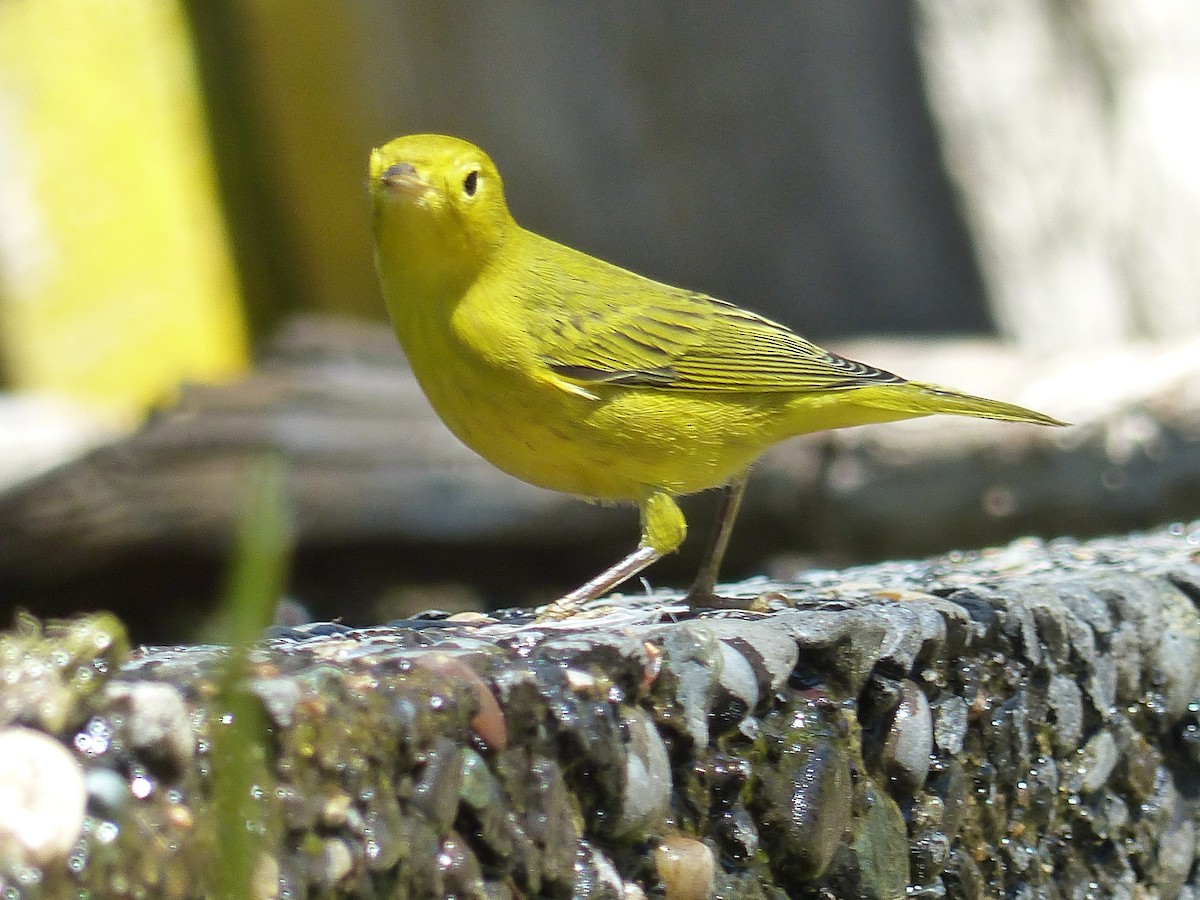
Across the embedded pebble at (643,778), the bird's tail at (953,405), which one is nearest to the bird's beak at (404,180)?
the bird's tail at (953,405)

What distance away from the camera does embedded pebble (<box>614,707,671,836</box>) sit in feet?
6.80

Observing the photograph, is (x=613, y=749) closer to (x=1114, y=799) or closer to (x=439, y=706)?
(x=439, y=706)

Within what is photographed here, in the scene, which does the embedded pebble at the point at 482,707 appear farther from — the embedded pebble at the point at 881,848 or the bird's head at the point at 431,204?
the bird's head at the point at 431,204

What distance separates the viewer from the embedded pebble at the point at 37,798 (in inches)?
56.1

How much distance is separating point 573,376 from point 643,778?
1.37 metres

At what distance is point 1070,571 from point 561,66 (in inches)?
239

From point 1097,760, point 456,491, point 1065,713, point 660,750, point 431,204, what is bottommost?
point 456,491

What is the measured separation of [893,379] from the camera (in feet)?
12.5

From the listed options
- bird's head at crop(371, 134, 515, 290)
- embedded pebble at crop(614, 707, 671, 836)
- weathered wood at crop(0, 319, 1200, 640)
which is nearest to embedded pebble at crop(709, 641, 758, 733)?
embedded pebble at crop(614, 707, 671, 836)

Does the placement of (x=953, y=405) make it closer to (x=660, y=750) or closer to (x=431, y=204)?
(x=431, y=204)

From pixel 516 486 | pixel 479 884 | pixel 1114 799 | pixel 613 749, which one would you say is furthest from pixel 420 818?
pixel 516 486

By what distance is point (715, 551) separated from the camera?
11.4ft

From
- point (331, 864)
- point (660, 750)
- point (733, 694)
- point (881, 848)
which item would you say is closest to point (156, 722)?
point (331, 864)

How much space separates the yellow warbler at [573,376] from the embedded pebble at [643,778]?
0.97 meters
